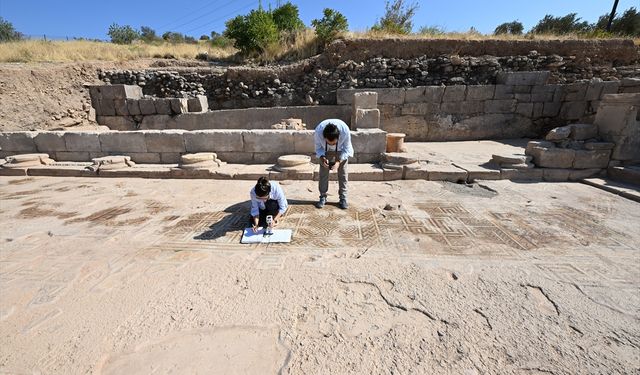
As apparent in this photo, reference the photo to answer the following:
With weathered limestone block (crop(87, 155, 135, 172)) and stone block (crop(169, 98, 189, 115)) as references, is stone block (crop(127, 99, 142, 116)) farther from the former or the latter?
weathered limestone block (crop(87, 155, 135, 172))

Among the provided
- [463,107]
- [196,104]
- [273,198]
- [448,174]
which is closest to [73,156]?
[196,104]

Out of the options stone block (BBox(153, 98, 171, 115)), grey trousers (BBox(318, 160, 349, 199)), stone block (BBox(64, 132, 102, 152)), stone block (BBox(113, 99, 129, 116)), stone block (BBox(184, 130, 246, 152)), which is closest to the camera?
grey trousers (BBox(318, 160, 349, 199))

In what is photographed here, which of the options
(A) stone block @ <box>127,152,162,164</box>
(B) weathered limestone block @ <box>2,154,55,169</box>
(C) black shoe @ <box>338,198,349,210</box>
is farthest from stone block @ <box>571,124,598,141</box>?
(B) weathered limestone block @ <box>2,154,55,169</box>

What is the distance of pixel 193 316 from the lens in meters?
2.37

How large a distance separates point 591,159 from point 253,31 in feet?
47.2

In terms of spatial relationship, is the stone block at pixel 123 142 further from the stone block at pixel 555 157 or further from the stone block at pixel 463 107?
the stone block at pixel 463 107

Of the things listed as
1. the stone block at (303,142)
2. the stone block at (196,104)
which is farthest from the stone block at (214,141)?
the stone block at (196,104)

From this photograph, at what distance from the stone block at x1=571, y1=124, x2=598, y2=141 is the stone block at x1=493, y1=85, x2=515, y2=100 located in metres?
4.31

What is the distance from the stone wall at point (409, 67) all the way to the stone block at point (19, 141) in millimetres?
6110

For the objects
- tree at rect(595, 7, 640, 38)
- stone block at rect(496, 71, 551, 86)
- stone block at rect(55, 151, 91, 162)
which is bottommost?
stone block at rect(55, 151, 91, 162)

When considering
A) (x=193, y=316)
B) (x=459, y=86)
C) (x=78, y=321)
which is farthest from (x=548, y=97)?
(x=78, y=321)

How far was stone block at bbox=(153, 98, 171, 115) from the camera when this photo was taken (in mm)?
10562

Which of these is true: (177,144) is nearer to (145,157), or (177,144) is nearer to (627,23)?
(145,157)

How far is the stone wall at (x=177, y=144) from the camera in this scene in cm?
669
